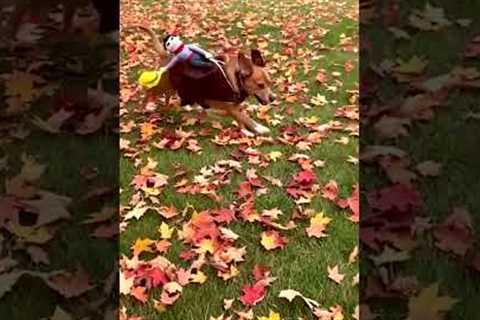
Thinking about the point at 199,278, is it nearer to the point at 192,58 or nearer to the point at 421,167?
the point at 421,167

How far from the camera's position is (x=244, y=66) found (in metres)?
4.91

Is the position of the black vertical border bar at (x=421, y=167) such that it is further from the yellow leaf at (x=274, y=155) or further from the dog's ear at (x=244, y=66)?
the dog's ear at (x=244, y=66)

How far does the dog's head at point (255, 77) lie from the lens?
4.89 m

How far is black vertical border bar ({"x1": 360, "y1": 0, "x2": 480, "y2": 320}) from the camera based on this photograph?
2.81 m

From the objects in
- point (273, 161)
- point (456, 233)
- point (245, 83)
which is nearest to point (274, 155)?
point (273, 161)

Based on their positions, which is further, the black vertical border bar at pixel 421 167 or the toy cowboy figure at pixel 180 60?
the toy cowboy figure at pixel 180 60

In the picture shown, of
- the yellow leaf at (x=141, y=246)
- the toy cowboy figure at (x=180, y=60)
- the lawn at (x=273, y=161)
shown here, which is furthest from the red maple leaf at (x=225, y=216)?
the toy cowboy figure at (x=180, y=60)

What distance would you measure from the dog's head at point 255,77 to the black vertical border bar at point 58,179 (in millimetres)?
788

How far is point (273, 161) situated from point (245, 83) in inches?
A: 37.1

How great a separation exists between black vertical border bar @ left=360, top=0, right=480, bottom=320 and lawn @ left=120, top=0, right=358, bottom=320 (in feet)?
0.39

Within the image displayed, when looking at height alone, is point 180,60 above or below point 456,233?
above

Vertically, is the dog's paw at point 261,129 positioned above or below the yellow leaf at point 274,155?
above

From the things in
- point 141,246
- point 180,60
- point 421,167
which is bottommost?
point 141,246

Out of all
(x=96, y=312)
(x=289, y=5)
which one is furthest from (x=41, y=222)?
(x=289, y=5)
